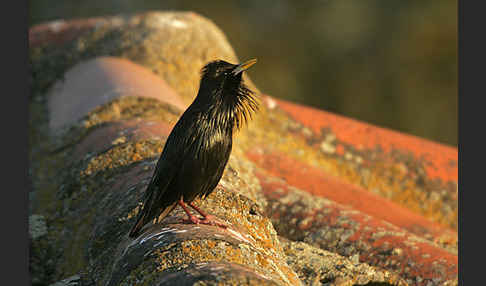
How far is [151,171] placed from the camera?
153 inches

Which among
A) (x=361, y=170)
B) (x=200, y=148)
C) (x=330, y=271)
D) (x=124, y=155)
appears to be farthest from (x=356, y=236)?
(x=361, y=170)

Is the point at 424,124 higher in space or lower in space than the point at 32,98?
lower

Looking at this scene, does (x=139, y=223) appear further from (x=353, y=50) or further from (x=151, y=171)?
(x=353, y=50)

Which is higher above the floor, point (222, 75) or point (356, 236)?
point (222, 75)

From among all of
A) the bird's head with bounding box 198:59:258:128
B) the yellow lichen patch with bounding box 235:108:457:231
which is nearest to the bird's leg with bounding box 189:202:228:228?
the bird's head with bounding box 198:59:258:128

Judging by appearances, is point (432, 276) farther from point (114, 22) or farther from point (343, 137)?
point (114, 22)

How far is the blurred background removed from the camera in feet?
75.9

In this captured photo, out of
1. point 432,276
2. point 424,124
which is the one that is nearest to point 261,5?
point 424,124

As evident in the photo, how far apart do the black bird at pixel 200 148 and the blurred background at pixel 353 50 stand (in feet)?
62.7

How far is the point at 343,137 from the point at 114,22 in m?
3.20

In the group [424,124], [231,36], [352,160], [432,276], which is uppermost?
[432,276]

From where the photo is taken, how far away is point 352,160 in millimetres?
7148

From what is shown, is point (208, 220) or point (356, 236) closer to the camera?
point (208, 220)

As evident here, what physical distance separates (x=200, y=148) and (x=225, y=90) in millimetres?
344
